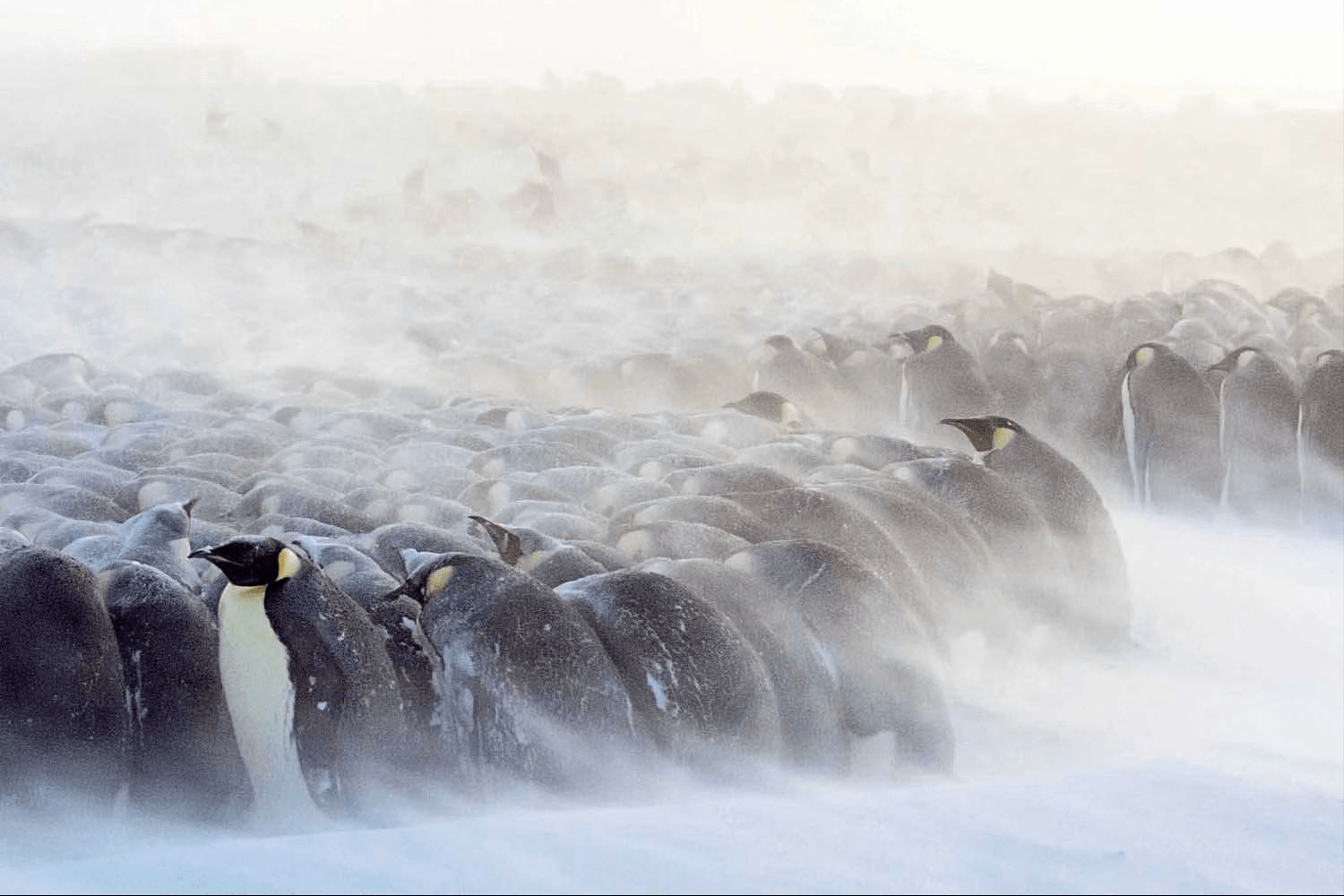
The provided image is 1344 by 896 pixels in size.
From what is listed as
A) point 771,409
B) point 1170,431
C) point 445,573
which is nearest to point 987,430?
point 771,409

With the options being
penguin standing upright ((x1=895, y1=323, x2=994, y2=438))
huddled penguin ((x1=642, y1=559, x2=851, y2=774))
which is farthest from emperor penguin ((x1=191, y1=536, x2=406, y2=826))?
penguin standing upright ((x1=895, y1=323, x2=994, y2=438))

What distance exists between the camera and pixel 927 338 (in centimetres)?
676

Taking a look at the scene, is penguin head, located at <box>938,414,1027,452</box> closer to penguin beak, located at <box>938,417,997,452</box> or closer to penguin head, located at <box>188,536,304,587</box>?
penguin beak, located at <box>938,417,997,452</box>

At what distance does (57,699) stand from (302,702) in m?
0.38

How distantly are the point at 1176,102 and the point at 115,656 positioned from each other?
937 inches

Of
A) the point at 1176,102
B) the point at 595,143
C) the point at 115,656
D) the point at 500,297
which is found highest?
the point at 1176,102

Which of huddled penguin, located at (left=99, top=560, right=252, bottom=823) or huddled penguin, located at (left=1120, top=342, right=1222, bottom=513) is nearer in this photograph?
huddled penguin, located at (left=99, top=560, right=252, bottom=823)

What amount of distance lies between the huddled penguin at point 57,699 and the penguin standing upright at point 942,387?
4.29 metres

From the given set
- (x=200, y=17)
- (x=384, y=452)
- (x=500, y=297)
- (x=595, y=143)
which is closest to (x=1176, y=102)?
(x=595, y=143)

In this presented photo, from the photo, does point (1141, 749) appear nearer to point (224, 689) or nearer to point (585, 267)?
point (224, 689)

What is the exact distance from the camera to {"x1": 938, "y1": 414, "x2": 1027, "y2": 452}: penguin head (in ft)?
15.3

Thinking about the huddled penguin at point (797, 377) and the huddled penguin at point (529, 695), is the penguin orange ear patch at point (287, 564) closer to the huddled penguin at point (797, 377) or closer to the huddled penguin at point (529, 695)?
the huddled penguin at point (529, 695)

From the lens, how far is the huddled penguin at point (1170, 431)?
6027 millimetres

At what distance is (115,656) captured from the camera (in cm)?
264
